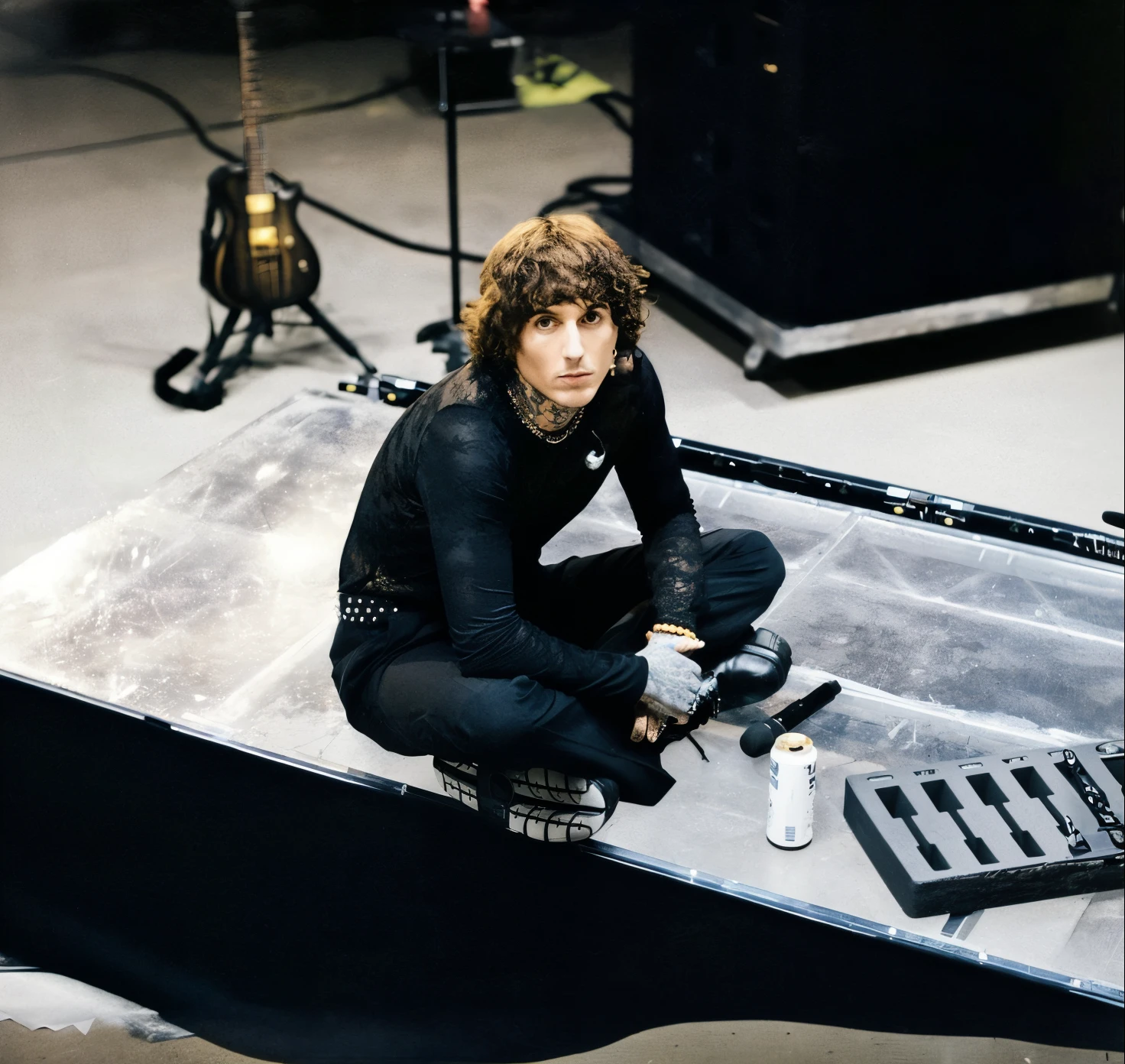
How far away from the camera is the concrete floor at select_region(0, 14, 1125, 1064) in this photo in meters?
3.42

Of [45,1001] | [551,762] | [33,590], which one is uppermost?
[551,762]

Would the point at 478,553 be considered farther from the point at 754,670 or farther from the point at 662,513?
the point at 754,670

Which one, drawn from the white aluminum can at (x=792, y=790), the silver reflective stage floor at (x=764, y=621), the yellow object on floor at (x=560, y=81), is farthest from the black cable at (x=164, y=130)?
the white aluminum can at (x=792, y=790)

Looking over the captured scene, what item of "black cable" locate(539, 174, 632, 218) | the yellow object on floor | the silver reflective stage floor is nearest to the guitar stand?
the silver reflective stage floor

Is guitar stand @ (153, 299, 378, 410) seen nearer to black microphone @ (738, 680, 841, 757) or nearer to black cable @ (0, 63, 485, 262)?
black cable @ (0, 63, 485, 262)

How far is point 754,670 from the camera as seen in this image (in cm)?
231

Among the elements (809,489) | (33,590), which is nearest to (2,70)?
(33,590)

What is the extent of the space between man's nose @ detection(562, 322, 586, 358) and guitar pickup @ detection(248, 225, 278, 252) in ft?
6.21

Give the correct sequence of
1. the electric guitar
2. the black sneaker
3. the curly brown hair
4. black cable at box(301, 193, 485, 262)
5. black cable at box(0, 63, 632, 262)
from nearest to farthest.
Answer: the curly brown hair
the black sneaker
the electric guitar
black cable at box(301, 193, 485, 262)
black cable at box(0, 63, 632, 262)

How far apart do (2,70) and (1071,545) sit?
3624 mm

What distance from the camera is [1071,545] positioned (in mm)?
2764

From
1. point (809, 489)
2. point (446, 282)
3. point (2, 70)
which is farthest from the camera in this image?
point (2, 70)

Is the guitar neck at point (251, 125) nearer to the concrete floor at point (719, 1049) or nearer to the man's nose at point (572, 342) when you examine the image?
the man's nose at point (572, 342)

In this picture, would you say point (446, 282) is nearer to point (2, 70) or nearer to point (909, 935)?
point (2, 70)
